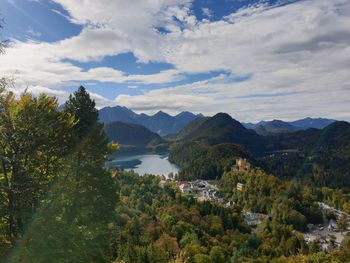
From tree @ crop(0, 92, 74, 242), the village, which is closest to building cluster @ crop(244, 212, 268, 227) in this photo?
the village

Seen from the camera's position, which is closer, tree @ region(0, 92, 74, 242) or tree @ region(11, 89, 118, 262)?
tree @ region(11, 89, 118, 262)

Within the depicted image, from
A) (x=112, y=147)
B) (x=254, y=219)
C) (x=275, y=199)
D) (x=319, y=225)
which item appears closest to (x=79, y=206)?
(x=112, y=147)

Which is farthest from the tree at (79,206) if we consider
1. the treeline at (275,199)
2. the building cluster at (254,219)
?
the treeline at (275,199)

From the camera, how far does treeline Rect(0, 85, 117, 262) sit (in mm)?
18016

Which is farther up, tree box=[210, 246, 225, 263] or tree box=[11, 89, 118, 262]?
tree box=[11, 89, 118, 262]

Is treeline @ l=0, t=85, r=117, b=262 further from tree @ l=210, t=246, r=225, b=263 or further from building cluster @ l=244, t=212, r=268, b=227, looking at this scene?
building cluster @ l=244, t=212, r=268, b=227

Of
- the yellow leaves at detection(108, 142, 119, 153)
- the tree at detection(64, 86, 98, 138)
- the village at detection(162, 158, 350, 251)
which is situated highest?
the tree at detection(64, 86, 98, 138)

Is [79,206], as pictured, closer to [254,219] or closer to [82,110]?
[82,110]

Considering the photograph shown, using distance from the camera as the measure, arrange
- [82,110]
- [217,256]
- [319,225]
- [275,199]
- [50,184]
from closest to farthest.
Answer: [50,184], [82,110], [217,256], [319,225], [275,199]

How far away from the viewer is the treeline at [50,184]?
1802 cm

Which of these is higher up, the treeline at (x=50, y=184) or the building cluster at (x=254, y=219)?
the treeline at (x=50, y=184)

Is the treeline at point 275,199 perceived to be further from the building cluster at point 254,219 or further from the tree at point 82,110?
the tree at point 82,110

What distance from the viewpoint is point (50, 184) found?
778 inches

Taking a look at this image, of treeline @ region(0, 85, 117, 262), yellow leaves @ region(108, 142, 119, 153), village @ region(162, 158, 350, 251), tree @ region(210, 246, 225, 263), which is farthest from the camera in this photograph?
village @ region(162, 158, 350, 251)
